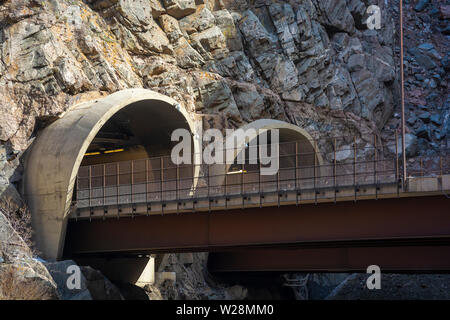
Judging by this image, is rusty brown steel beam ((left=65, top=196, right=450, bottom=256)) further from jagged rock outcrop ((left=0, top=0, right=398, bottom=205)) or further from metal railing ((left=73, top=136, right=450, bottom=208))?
jagged rock outcrop ((left=0, top=0, right=398, bottom=205))

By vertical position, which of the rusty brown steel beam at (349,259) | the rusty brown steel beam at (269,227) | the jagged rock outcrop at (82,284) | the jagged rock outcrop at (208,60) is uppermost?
the jagged rock outcrop at (208,60)

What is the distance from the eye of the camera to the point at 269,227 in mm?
33031

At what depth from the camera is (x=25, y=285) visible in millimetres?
27328

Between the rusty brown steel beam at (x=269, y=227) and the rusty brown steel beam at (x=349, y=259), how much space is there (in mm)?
4015

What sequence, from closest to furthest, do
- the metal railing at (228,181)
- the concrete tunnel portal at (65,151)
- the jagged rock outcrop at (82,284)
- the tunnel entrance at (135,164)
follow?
the jagged rock outcrop at (82,284)
the metal railing at (228,181)
the concrete tunnel portal at (65,151)
the tunnel entrance at (135,164)

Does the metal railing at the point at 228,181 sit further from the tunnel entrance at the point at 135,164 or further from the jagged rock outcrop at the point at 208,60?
the jagged rock outcrop at the point at 208,60

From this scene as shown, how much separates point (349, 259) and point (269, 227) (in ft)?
32.6

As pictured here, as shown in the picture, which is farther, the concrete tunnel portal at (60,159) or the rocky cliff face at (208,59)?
the rocky cliff face at (208,59)

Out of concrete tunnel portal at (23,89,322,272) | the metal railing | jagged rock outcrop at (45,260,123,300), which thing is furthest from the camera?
concrete tunnel portal at (23,89,322,272)

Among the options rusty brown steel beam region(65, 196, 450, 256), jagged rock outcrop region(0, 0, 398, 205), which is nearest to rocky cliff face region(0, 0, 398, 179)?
jagged rock outcrop region(0, 0, 398, 205)

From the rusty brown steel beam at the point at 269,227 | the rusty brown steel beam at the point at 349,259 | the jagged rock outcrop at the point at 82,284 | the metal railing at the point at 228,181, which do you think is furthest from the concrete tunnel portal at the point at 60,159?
the rusty brown steel beam at the point at 349,259

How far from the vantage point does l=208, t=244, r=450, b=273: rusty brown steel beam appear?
3956cm

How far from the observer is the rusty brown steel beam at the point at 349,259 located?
130 feet

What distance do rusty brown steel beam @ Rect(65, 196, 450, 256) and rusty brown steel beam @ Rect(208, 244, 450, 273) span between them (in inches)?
158
